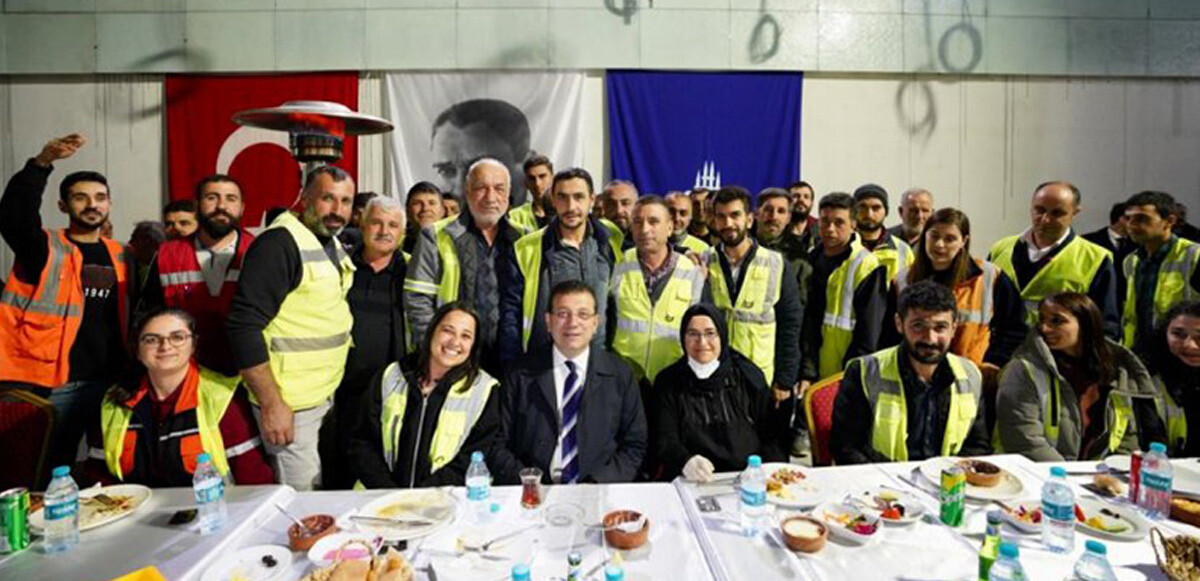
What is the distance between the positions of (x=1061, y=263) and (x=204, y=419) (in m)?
4.21

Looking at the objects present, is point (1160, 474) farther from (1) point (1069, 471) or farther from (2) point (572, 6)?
(2) point (572, 6)

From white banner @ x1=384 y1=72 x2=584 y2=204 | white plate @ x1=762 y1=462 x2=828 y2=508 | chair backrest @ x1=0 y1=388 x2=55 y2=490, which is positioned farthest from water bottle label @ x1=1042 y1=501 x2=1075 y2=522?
white banner @ x1=384 y1=72 x2=584 y2=204

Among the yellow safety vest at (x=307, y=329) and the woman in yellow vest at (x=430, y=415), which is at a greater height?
the yellow safety vest at (x=307, y=329)

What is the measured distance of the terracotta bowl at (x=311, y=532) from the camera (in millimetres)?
1587

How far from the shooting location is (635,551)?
1.57 meters

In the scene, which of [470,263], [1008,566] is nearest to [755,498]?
[1008,566]

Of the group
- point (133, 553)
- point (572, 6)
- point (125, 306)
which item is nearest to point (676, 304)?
point (133, 553)

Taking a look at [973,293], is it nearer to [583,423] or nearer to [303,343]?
[583,423]

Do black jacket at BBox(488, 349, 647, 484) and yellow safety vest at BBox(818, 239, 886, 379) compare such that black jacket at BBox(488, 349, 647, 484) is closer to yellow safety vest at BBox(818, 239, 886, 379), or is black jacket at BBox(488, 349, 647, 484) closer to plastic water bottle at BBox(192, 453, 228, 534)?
plastic water bottle at BBox(192, 453, 228, 534)

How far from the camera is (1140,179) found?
22.4 ft

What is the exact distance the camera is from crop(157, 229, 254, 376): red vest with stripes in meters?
2.65

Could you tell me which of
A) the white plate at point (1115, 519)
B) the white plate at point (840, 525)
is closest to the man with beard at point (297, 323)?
the white plate at point (840, 525)

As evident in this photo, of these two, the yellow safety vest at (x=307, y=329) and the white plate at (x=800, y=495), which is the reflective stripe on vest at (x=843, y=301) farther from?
the yellow safety vest at (x=307, y=329)

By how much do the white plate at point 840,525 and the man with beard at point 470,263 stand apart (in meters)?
1.75
